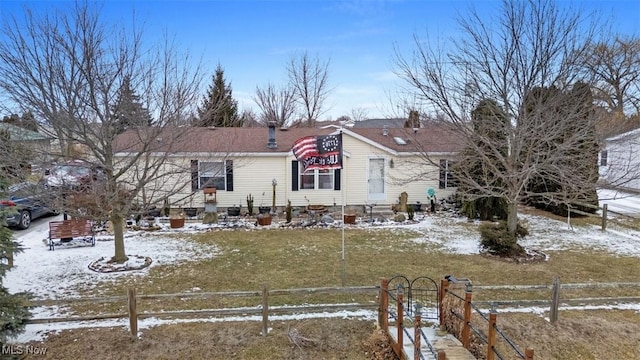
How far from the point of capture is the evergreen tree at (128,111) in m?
8.55

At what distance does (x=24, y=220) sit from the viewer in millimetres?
13852

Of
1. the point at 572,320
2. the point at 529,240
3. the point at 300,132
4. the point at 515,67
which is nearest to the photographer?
the point at 572,320

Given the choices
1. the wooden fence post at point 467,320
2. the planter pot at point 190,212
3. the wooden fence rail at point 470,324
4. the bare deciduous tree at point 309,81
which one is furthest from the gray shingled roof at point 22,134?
the bare deciduous tree at point 309,81

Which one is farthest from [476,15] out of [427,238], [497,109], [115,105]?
[115,105]

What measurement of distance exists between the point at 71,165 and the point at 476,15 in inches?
419

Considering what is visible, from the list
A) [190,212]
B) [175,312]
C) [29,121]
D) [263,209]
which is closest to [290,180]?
[263,209]

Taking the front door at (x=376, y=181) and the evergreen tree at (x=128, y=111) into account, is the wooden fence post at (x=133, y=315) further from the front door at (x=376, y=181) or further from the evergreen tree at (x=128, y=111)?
the front door at (x=376, y=181)

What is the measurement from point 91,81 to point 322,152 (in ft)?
16.5

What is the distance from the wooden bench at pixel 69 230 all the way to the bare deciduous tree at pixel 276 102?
83.2 ft

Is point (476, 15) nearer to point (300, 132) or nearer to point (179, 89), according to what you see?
point (179, 89)

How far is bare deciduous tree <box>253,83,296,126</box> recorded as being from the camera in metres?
36.2

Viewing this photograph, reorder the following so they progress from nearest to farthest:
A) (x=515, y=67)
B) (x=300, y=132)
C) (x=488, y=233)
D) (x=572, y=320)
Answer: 1. (x=572, y=320)
2. (x=515, y=67)
3. (x=488, y=233)
4. (x=300, y=132)

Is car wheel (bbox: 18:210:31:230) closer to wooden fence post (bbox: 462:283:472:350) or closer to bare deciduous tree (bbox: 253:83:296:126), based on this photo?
wooden fence post (bbox: 462:283:472:350)

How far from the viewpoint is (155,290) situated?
8.30 m
